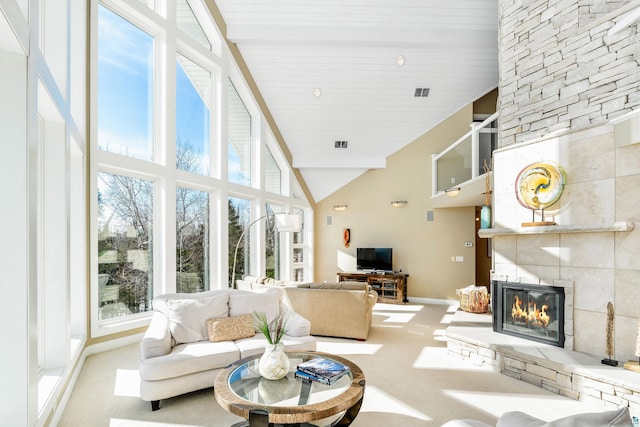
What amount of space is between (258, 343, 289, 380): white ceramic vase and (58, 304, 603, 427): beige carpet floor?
620mm

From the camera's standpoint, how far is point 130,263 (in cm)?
494

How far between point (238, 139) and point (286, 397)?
5891 millimetres

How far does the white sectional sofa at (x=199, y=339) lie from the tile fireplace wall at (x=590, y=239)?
2718mm

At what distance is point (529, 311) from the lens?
422 cm

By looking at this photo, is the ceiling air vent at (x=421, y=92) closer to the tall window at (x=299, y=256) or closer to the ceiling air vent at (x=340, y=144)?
the ceiling air vent at (x=340, y=144)

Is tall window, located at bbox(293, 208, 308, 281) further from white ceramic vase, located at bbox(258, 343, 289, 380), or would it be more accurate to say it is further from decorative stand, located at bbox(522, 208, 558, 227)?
white ceramic vase, located at bbox(258, 343, 289, 380)

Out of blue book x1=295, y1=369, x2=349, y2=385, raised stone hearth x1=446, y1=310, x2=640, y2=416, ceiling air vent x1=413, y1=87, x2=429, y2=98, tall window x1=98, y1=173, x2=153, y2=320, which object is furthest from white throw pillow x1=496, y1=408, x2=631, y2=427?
ceiling air vent x1=413, y1=87, x2=429, y2=98

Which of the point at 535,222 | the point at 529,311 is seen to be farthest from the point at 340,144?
the point at 529,311

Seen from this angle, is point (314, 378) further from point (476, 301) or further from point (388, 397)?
point (476, 301)

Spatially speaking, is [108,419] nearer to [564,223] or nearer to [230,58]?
[564,223]

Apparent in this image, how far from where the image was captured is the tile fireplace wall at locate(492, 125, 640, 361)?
3.39 meters

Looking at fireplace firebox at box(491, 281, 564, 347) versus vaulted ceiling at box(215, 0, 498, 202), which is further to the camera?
vaulted ceiling at box(215, 0, 498, 202)

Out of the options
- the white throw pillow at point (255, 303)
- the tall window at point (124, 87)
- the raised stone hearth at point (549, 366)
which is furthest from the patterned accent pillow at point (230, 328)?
the tall window at point (124, 87)

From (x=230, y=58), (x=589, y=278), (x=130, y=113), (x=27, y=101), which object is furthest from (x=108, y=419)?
(x=230, y=58)
